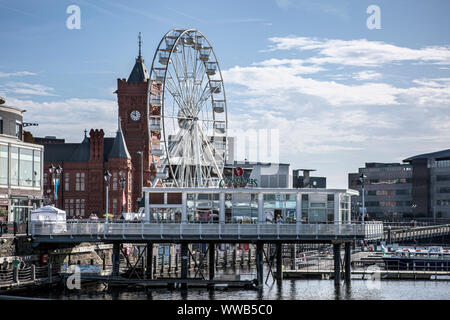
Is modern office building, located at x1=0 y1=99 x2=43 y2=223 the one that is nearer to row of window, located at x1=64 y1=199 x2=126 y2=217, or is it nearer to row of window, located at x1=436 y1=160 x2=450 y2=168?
row of window, located at x1=64 y1=199 x2=126 y2=217

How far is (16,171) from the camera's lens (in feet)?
255

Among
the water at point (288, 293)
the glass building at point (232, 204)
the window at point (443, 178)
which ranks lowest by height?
the water at point (288, 293)

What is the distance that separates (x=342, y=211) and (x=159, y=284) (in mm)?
17111

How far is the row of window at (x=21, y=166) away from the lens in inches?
2955

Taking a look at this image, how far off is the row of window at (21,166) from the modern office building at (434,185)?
132 metres

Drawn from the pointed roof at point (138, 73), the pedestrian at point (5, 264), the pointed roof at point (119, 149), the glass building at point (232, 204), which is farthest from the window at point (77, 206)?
the pedestrian at point (5, 264)

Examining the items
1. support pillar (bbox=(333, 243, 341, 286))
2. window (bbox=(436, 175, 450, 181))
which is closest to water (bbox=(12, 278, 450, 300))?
support pillar (bbox=(333, 243, 341, 286))

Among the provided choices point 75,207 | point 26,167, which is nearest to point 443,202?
point 75,207

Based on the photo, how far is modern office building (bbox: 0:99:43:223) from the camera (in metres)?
75.2

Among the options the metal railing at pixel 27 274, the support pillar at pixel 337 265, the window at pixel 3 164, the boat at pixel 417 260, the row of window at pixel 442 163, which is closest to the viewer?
the metal railing at pixel 27 274

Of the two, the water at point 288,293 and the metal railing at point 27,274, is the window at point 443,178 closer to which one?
the water at point 288,293

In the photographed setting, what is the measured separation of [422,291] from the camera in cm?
6306

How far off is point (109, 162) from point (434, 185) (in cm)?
→ 9650

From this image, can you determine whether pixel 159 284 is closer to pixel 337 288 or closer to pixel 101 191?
pixel 337 288
